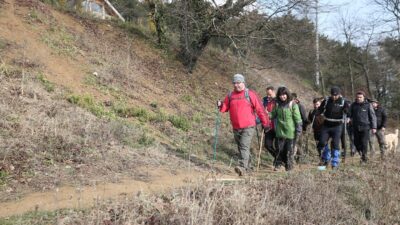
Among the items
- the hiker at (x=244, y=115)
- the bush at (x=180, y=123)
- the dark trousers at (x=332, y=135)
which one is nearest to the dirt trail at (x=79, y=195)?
the hiker at (x=244, y=115)

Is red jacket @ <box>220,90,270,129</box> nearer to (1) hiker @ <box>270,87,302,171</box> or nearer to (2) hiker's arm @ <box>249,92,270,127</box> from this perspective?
(2) hiker's arm @ <box>249,92,270,127</box>

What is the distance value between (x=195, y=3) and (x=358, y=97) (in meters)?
8.31

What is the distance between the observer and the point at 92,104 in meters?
10.6

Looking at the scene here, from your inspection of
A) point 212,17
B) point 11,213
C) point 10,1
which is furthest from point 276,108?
point 10,1

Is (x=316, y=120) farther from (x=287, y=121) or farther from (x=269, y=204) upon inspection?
(x=269, y=204)

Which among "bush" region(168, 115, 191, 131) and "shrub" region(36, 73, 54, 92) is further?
"bush" region(168, 115, 191, 131)

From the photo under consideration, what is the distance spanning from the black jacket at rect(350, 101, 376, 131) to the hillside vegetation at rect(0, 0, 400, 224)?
944mm

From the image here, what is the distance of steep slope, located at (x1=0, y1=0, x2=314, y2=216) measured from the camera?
23.2ft

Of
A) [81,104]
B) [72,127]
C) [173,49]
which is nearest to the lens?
[72,127]

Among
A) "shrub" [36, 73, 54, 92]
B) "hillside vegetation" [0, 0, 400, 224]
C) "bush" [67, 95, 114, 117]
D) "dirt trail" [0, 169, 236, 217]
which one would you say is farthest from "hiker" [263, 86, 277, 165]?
"shrub" [36, 73, 54, 92]

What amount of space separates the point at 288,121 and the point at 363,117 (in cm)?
254

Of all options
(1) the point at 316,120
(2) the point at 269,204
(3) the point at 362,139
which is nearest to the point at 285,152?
(1) the point at 316,120

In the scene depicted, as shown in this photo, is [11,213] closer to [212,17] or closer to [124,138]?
[124,138]

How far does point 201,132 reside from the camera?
484 inches
